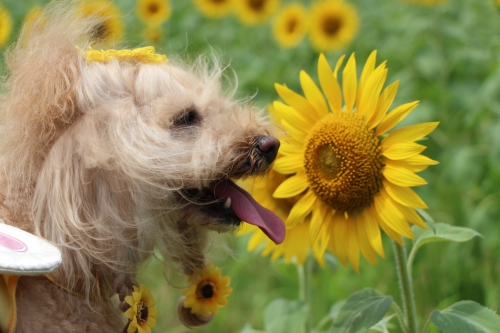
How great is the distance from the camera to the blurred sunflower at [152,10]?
446cm

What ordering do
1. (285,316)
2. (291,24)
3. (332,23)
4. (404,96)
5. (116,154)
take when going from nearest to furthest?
1. (116,154)
2. (285,316)
3. (404,96)
4. (332,23)
5. (291,24)

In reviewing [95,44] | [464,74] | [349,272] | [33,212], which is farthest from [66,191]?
[464,74]

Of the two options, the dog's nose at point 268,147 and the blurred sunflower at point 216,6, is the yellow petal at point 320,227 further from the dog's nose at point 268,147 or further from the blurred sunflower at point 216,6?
the blurred sunflower at point 216,6

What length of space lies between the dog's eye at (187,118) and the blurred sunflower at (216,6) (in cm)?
316

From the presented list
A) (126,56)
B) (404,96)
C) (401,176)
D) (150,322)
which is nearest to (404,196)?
(401,176)

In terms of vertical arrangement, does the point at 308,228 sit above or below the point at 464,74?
below

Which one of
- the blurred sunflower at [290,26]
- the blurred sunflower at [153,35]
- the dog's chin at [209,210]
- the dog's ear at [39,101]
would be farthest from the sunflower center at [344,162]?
the blurred sunflower at [153,35]

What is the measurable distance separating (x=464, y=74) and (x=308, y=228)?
227 centimetres

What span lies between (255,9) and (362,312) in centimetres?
330

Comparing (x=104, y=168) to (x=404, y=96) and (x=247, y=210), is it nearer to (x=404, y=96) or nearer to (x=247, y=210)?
(x=247, y=210)

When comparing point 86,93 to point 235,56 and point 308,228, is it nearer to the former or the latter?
point 308,228

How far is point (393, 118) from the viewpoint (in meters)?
1.58

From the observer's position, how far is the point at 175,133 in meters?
1.50

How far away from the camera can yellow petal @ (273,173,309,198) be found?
1.75 meters
